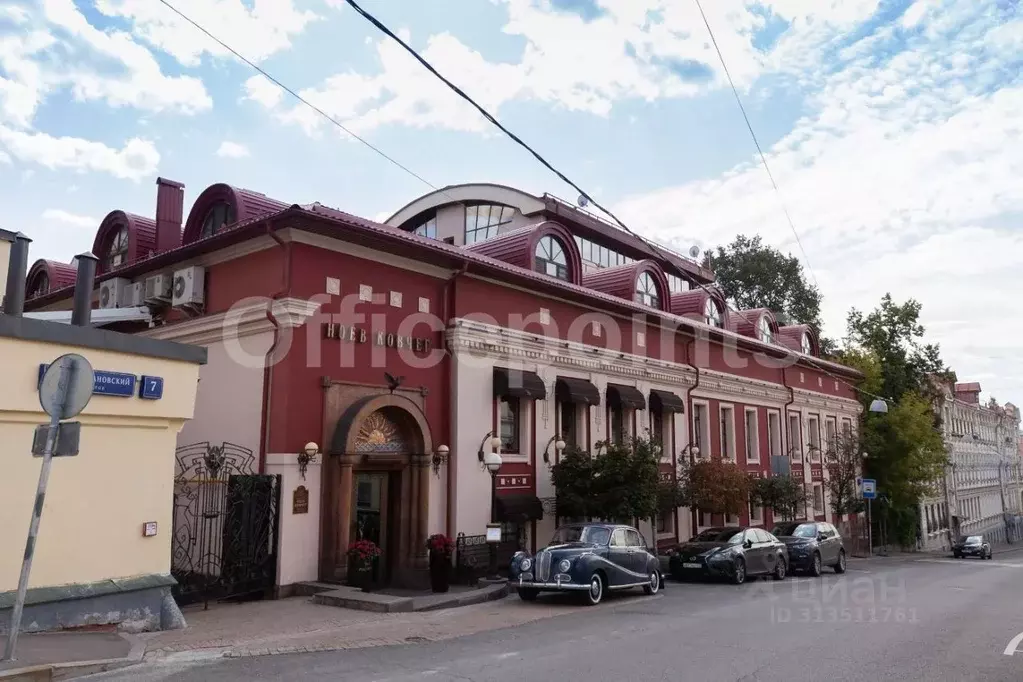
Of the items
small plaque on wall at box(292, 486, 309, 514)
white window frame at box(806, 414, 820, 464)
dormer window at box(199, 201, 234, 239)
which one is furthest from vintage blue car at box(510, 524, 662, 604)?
white window frame at box(806, 414, 820, 464)

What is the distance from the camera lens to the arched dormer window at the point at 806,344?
36500 millimetres

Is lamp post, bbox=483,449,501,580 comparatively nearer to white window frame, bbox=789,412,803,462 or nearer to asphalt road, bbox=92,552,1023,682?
asphalt road, bbox=92,552,1023,682

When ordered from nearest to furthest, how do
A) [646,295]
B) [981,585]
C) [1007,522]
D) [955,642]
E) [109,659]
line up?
1. [109,659]
2. [955,642]
3. [981,585]
4. [646,295]
5. [1007,522]

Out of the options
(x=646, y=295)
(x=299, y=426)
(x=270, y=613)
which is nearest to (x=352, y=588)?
(x=270, y=613)

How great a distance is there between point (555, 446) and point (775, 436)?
1537 centimetres

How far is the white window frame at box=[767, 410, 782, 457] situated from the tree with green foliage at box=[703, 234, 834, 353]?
18056mm

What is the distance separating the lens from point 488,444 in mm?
17922

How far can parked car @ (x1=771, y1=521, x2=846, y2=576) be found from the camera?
826 inches

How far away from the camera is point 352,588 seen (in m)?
13.8

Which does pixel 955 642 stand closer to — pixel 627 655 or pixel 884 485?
pixel 627 655

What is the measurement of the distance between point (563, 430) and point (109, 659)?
14304 mm

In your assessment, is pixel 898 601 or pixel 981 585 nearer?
pixel 898 601

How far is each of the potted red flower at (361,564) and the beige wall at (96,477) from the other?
392 cm

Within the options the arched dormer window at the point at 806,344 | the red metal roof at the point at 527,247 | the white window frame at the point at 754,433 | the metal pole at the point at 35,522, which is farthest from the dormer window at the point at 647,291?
the metal pole at the point at 35,522
